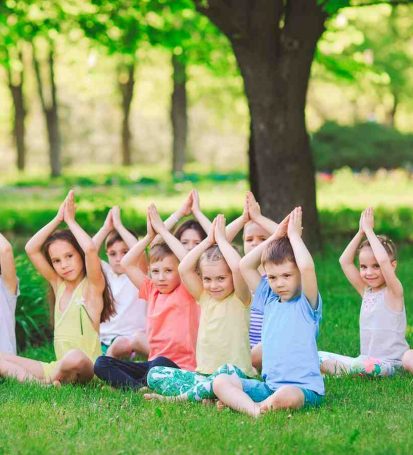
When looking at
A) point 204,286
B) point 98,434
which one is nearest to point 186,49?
point 204,286

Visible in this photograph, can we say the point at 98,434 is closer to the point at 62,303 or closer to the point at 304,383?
the point at 304,383

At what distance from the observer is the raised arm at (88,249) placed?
22.8ft

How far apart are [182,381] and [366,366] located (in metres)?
1.37

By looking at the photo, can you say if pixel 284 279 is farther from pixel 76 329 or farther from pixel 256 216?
pixel 76 329

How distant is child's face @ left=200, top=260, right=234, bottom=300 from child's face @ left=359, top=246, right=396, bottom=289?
1067mm

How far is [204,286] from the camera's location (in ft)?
21.5

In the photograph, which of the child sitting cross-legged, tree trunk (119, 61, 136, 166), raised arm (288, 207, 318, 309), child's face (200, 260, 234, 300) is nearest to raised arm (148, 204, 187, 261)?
child's face (200, 260, 234, 300)

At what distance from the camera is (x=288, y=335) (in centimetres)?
596

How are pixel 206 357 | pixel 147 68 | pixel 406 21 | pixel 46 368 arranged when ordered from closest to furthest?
pixel 206 357 → pixel 46 368 → pixel 406 21 → pixel 147 68

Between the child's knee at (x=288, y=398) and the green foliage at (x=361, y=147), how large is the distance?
2258 centimetres

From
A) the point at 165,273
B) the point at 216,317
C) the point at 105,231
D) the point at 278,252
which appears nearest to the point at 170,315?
the point at 165,273

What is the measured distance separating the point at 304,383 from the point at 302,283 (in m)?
0.60

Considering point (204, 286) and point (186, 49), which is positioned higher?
point (186, 49)

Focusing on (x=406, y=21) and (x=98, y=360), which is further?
(x=406, y=21)
